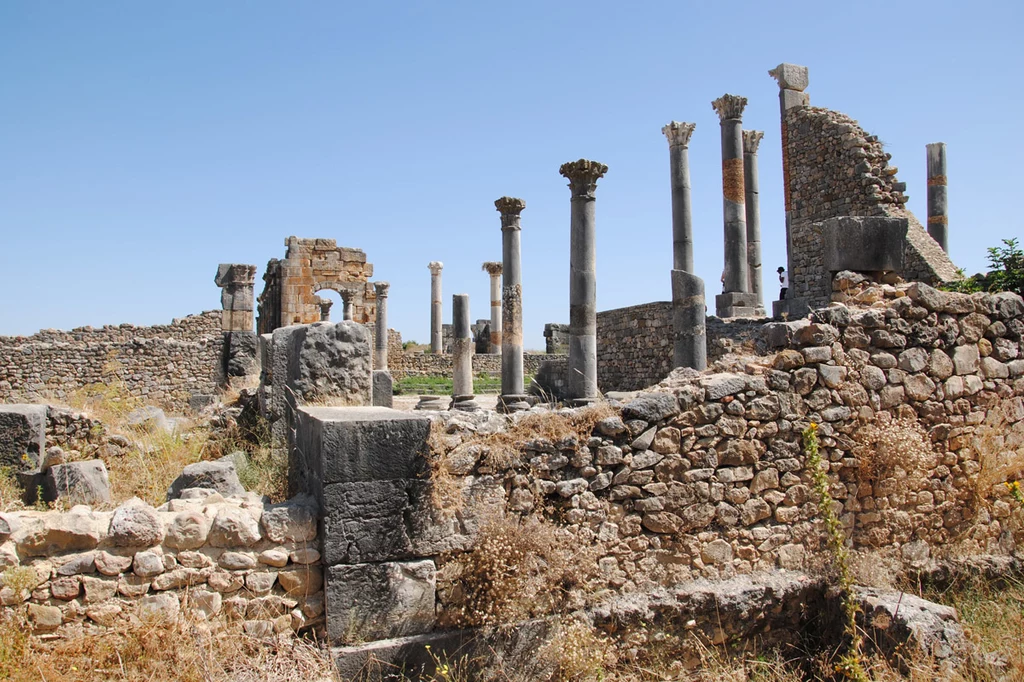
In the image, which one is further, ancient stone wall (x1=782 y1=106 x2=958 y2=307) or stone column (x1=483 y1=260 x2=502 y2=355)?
stone column (x1=483 y1=260 x2=502 y2=355)

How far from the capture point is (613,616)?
434 centimetres

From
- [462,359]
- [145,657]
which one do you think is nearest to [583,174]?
[462,359]

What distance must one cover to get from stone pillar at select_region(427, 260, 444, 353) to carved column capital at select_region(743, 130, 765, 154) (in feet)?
63.9

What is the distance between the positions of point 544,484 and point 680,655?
56.2 inches

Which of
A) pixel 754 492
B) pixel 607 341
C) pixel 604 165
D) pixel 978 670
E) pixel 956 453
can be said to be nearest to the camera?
pixel 978 670

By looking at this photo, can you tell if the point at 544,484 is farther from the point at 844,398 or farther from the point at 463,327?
the point at 463,327

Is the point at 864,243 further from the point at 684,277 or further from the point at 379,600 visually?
the point at 684,277

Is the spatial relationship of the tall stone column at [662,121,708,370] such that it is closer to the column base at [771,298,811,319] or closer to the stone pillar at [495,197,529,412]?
the column base at [771,298,811,319]

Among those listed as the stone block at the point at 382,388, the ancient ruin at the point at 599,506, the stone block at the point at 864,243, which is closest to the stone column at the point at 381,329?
the stone block at the point at 382,388

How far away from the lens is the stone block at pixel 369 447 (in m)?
3.81

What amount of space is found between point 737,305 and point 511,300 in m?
5.95

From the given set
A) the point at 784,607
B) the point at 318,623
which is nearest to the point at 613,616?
the point at 784,607

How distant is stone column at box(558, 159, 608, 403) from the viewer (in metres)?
13.1

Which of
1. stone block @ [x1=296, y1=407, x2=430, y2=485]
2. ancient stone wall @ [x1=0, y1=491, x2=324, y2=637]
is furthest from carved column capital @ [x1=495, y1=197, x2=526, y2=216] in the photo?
ancient stone wall @ [x1=0, y1=491, x2=324, y2=637]
